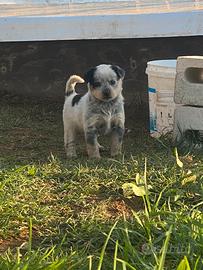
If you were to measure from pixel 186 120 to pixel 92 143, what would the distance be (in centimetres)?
91

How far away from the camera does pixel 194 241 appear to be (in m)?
2.92

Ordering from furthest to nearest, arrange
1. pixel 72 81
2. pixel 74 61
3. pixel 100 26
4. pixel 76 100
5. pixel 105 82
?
1. pixel 74 61
2. pixel 100 26
3. pixel 72 81
4. pixel 76 100
5. pixel 105 82

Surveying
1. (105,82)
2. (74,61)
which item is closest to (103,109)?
(105,82)

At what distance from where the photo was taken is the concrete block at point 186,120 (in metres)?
5.75

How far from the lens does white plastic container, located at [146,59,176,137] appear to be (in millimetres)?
6376

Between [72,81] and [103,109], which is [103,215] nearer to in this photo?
[103,109]

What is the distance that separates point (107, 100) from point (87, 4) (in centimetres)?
352

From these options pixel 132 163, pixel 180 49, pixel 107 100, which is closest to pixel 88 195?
pixel 132 163

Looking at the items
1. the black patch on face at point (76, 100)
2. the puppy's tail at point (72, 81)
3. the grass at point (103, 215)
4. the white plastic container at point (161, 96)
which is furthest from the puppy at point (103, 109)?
the grass at point (103, 215)

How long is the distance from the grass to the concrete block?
833mm

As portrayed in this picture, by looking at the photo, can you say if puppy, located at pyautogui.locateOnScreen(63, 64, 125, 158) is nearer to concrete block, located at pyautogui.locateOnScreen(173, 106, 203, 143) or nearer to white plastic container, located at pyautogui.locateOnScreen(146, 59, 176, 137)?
concrete block, located at pyautogui.locateOnScreen(173, 106, 203, 143)

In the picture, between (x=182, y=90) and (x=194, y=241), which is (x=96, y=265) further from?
(x=182, y=90)

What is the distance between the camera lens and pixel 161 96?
6477mm

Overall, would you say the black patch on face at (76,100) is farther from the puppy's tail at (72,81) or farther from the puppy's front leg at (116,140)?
the puppy's front leg at (116,140)
